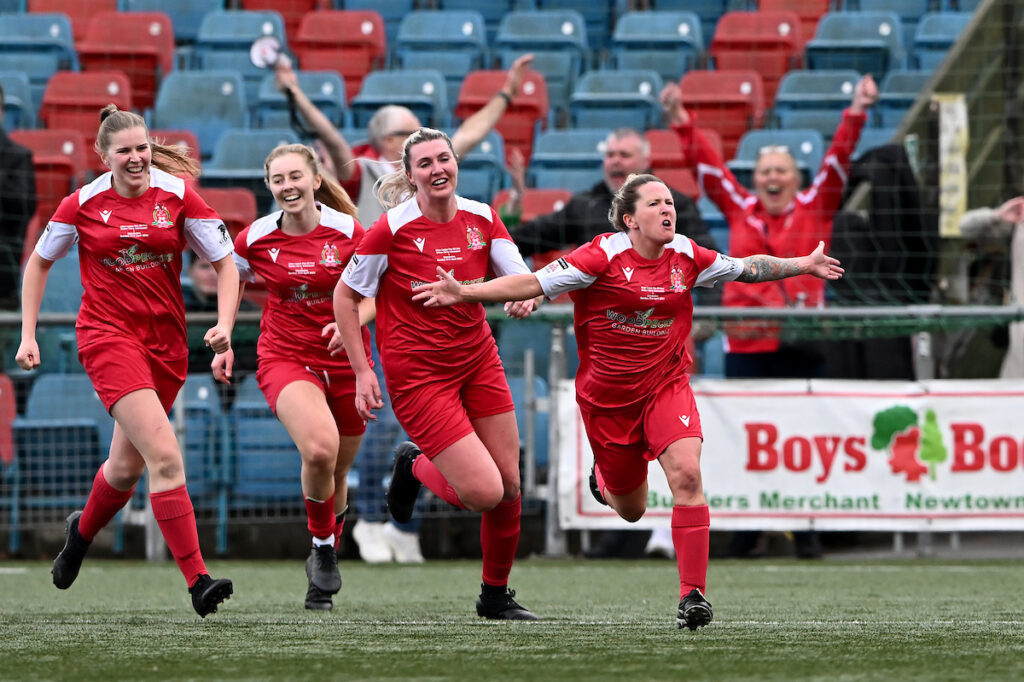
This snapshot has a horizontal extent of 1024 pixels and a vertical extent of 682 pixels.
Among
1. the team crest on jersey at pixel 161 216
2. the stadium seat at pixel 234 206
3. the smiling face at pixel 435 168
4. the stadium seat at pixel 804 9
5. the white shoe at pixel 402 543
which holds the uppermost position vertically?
the stadium seat at pixel 804 9

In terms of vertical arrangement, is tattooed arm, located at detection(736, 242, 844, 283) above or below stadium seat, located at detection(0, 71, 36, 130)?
below

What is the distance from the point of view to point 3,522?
9.74 m

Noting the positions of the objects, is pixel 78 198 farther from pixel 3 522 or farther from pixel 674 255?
pixel 3 522

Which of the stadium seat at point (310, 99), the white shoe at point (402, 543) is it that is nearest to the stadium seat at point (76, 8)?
the stadium seat at point (310, 99)

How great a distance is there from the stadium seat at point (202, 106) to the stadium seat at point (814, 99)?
4.54 metres

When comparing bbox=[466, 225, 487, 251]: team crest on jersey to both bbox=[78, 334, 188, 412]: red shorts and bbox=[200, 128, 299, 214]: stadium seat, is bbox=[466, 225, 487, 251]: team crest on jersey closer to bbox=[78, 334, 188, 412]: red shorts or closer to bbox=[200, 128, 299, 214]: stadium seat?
bbox=[78, 334, 188, 412]: red shorts

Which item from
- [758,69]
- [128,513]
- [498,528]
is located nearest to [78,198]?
[498,528]

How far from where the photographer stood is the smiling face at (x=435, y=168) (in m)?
5.82

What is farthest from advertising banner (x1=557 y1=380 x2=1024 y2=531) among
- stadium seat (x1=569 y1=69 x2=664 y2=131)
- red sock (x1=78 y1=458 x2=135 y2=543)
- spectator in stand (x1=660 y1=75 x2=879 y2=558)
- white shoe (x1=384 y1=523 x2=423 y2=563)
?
red sock (x1=78 y1=458 x2=135 y2=543)

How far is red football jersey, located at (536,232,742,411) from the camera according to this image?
5816 millimetres

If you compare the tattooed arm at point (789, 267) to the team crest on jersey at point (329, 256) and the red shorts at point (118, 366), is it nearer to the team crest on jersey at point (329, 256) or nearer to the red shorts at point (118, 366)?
the team crest on jersey at point (329, 256)

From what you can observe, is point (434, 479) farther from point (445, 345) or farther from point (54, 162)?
point (54, 162)

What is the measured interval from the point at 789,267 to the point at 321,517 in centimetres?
234

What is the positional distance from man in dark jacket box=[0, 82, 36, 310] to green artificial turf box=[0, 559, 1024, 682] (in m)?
2.18
